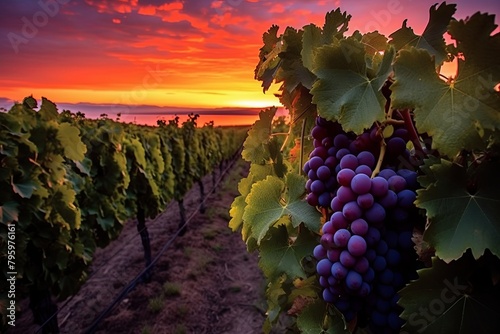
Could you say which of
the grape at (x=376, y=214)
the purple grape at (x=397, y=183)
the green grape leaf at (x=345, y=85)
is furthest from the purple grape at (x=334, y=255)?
the green grape leaf at (x=345, y=85)

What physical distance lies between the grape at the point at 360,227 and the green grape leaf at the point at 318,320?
39 cm

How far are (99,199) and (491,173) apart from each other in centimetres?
618

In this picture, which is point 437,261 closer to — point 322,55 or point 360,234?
point 360,234

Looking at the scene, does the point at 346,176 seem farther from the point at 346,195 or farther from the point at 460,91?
the point at 460,91

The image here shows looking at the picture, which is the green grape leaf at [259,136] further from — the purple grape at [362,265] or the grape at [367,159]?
the purple grape at [362,265]

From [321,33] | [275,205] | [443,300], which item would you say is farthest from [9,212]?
[443,300]

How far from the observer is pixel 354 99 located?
1100 mm

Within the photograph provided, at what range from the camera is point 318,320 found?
4.37 feet

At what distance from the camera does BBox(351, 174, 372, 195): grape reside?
1.02 metres

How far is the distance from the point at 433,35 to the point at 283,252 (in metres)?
0.84

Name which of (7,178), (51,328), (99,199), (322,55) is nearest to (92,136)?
(99,199)

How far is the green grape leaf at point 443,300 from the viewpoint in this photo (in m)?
0.96

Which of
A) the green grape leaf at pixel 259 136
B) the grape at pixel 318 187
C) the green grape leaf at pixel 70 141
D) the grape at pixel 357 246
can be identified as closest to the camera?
the grape at pixel 357 246

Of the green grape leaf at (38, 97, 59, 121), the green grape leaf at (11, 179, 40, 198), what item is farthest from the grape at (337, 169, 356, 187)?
the green grape leaf at (38, 97, 59, 121)
